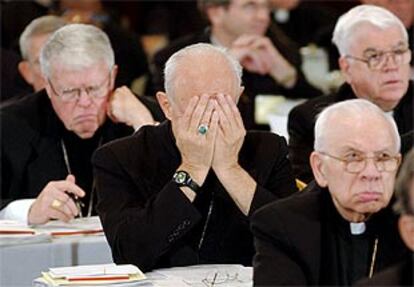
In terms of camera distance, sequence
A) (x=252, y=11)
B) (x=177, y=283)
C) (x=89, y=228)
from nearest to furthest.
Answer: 1. (x=177, y=283)
2. (x=89, y=228)
3. (x=252, y=11)

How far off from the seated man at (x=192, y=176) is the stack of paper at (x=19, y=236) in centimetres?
29

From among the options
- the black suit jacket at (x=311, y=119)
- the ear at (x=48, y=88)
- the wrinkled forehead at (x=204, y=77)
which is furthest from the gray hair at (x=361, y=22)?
the wrinkled forehead at (x=204, y=77)

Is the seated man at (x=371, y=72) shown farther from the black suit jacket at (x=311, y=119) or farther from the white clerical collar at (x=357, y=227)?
the white clerical collar at (x=357, y=227)

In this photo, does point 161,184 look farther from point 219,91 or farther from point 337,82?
point 337,82

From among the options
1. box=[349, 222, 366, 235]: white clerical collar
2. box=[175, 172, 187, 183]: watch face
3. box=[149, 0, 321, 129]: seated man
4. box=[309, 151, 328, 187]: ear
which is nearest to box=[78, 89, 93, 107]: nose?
box=[175, 172, 187, 183]: watch face

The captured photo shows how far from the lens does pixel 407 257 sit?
3629 mm

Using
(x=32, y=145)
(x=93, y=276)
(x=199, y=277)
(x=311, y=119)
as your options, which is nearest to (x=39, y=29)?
Answer: (x=32, y=145)

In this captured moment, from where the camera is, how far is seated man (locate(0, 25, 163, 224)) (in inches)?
199

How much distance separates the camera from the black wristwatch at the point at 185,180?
4.10 meters

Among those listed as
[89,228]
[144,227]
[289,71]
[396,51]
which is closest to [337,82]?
[289,71]

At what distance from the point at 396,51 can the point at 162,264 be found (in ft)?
5.66

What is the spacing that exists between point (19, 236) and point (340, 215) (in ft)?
3.89

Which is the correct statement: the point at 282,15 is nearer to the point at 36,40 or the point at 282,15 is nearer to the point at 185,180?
the point at 36,40

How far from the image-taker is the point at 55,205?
181 inches
